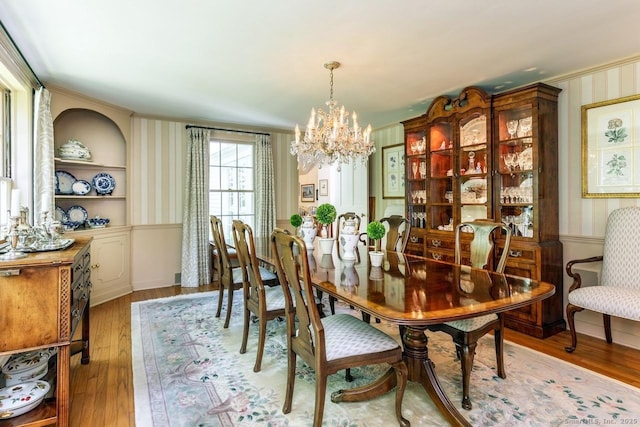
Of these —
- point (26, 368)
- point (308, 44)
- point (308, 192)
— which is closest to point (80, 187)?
point (26, 368)

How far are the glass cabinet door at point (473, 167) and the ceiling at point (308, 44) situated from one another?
408mm

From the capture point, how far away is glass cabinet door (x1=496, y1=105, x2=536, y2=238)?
3215mm

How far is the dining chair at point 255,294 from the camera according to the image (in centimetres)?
247

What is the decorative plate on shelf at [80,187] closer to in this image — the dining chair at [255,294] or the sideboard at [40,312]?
the dining chair at [255,294]

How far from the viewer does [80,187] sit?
422 cm

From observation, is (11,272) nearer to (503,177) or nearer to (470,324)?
(470,324)

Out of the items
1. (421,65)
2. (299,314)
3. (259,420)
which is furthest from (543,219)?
(259,420)

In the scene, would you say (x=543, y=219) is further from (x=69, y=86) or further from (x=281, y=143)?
(x=69, y=86)

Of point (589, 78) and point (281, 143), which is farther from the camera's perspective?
point (281, 143)

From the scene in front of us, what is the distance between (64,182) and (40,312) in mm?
3148

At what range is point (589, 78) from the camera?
312cm

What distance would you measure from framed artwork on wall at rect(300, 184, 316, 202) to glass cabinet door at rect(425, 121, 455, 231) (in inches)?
213

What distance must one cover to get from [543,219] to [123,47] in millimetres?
3780

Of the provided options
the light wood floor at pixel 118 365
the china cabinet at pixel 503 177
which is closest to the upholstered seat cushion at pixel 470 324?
the light wood floor at pixel 118 365
